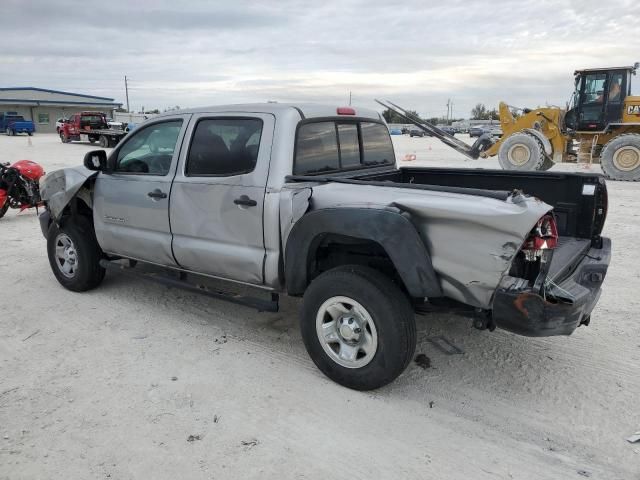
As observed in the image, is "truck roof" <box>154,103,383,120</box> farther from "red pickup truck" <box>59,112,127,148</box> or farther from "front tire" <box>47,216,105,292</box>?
"red pickup truck" <box>59,112,127,148</box>

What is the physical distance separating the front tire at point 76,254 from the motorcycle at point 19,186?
4.04m

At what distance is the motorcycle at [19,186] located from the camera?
898cm

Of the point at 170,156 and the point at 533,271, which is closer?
the point at 533,271

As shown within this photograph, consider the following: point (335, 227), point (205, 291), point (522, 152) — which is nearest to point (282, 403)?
point (335, 227)

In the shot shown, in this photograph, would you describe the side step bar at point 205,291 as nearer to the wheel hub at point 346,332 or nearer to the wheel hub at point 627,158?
the wheel hub at point 346,332

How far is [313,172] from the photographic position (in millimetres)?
4086

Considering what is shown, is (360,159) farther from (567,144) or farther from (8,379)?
(567,144)

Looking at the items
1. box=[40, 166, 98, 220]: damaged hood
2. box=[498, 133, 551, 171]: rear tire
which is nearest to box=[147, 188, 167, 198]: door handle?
box=[40, 166, 98, 220]: damaged hood

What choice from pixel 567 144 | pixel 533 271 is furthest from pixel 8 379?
pixel 567 144

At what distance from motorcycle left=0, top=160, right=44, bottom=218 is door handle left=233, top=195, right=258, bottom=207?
6.53 metres

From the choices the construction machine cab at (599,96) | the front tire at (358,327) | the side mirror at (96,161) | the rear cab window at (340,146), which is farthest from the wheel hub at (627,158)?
the side mirror at (96,161)

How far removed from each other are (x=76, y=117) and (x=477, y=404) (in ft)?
108

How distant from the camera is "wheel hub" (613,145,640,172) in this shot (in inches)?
571

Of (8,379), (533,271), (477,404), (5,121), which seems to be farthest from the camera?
(5,121)
